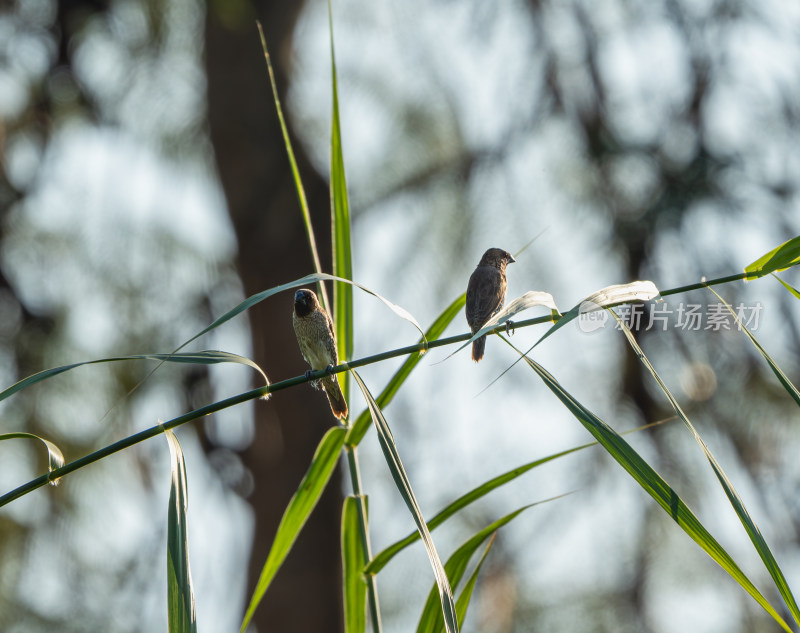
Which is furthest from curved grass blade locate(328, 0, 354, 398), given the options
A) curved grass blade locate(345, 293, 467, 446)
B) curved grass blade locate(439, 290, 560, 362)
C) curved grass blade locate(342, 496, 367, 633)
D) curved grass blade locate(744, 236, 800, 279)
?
curved grass blade locate(744, 236, 800, 279)

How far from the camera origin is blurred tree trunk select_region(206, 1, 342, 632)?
17.9 ft

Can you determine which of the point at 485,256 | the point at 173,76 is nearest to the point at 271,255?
the point at 173,76

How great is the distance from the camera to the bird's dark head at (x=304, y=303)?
12.2 ft

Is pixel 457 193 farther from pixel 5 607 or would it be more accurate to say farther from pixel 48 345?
pixel 5 607

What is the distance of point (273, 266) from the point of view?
5.98 metres

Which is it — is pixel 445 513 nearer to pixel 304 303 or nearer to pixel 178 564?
pixel 178 564

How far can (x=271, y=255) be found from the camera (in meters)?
6.02

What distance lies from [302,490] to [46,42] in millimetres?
4810

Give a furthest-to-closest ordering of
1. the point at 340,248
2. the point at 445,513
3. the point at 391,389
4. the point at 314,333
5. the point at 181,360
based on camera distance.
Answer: the point at 314,333
the point at 340,248
the point at 391,389
the point at 445,513
the point at 181,360

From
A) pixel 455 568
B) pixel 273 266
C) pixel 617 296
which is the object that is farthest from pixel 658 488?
pixel 273 266

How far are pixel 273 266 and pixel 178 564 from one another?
15.6ft

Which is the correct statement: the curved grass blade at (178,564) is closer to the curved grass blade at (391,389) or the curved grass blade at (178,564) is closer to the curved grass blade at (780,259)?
the curved grass blade at (391,389)

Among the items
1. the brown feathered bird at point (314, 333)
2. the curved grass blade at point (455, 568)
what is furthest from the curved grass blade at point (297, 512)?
the brown feathered bird at point (314, 333)

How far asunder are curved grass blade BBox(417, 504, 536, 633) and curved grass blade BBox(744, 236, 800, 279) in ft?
2.05
